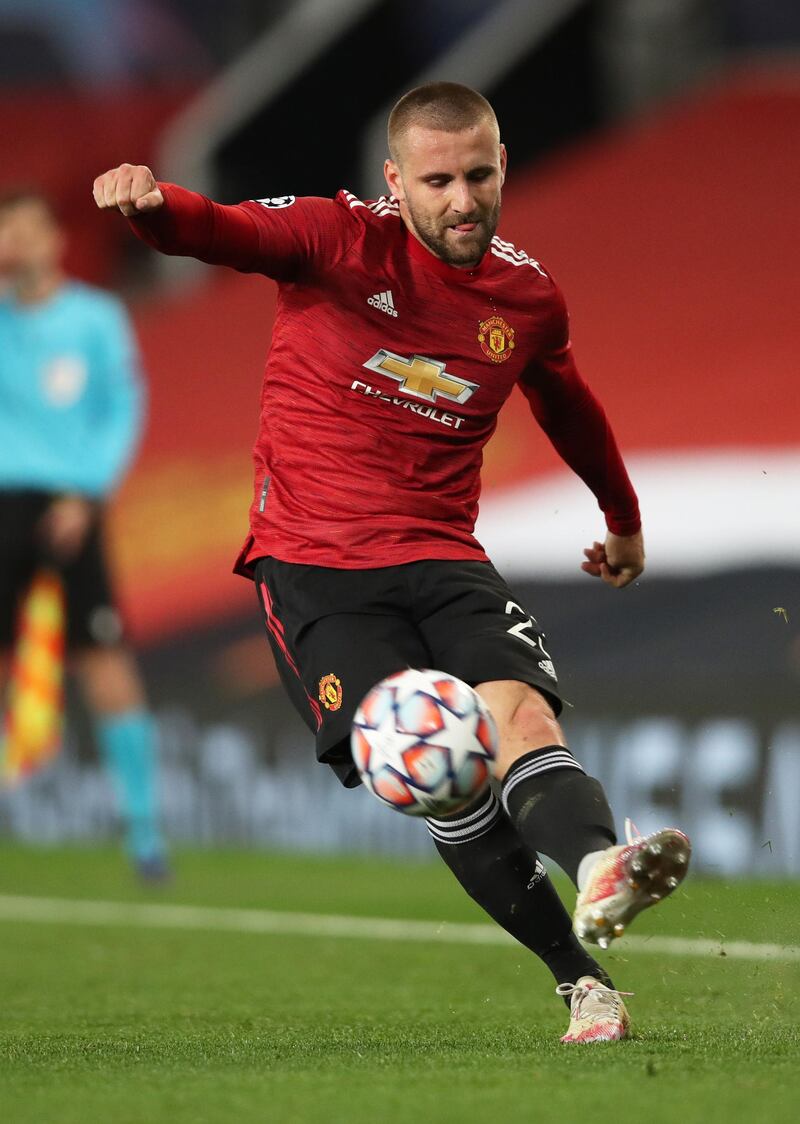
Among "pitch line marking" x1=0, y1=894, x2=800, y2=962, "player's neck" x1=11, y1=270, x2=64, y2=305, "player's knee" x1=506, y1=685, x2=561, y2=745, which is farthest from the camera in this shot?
"player's neck" x1=11, y1=270, x2=64, y2=305

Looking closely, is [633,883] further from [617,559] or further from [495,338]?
[617,559]

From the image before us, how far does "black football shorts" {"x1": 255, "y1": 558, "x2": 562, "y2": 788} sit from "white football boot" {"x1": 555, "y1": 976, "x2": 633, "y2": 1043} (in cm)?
59

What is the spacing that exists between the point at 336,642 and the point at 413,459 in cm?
46

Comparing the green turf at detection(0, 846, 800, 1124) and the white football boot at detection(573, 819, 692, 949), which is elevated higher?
the white football boot at detection(573, 819, 692, 949)

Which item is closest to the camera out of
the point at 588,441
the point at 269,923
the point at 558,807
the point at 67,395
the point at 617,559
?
the point at 558,807

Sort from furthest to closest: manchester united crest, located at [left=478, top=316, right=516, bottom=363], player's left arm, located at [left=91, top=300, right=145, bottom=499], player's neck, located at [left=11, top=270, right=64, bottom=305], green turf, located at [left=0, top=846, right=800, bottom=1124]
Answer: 1. player's neck, located at [left=11, top=270, right=64, bottom=305]
2. player's left arm, located at [left=91, top=300, right=145, bottom=499]
3. manchester united crest, located at [left=478, top=316, right=516, bottom=363]
4. green turf, located at [left=0, top=846, right=800, bottom=1124]

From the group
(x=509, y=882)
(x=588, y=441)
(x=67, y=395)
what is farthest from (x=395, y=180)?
(x=67, y=395)

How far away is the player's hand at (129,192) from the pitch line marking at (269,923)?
288 cm

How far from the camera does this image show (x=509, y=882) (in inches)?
157

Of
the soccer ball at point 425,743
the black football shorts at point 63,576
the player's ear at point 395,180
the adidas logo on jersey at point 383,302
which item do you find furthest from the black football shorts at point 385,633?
the black football shorts at point 63,576

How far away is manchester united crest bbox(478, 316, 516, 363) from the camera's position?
409 cm


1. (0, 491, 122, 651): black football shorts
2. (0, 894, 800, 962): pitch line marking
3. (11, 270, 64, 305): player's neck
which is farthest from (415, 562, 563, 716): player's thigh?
(11, 270, 64, 305): player's neck

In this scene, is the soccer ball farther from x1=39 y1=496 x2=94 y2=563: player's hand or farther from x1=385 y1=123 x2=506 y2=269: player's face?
x1=39 y1=496 x2=94 y2=563: player's hand

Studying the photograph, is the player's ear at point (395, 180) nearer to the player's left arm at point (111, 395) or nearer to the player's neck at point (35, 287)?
the player's left arm at point (111, 395)
